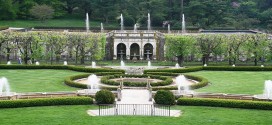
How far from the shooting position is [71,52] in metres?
73.0

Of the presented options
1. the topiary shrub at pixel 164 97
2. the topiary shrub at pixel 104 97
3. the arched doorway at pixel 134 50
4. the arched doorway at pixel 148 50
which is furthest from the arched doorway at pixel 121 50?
the topiary shrub at pixel 164 97

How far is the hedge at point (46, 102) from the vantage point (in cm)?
3634

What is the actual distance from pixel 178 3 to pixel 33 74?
49.7m

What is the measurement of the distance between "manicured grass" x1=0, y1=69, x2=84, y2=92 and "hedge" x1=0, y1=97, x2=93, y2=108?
7.55 metres

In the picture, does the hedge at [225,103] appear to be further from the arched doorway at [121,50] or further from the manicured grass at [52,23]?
the manicured grass at [52,23]

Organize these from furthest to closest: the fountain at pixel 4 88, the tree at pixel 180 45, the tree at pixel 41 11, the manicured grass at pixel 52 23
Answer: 1. the manicured grass at pixel 52 23
2. the tree at pixel 41 11
3. the tree at pixel 180 45
4. the fountain at pixel 4 88

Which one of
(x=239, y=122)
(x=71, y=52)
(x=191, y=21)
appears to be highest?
(x=191, y=21)

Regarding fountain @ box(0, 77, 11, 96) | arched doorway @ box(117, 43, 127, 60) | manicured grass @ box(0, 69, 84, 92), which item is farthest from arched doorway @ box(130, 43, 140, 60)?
fountain @ box(0, 77, 11, 96)

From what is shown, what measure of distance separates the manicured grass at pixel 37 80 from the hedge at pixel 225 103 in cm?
1289

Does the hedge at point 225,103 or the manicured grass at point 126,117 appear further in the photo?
the hedge at point 225,103

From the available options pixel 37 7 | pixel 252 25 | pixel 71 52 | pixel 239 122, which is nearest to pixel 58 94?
pixel 239 122

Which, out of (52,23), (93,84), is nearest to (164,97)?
(93,84)

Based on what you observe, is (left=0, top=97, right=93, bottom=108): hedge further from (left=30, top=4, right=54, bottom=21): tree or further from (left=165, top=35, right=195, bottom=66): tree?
(left=30, top=4, right=54, bottom=21): tree

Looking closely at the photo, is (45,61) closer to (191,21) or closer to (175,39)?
(175,39)
